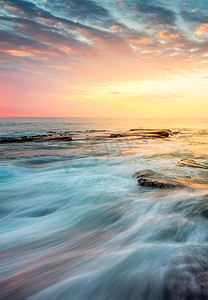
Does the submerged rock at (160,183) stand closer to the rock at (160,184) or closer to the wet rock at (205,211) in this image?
the rock at (160,184)

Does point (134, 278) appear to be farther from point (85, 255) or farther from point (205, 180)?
point (205, 180)

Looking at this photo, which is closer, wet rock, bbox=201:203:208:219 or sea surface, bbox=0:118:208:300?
sea surface, bbox=0:118:208:300

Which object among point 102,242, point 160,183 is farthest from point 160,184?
point 102,242

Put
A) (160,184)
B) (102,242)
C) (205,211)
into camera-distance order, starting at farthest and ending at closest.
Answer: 1. (160,184)
2. (205,211)
3. (102,242)

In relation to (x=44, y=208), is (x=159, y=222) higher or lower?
higher

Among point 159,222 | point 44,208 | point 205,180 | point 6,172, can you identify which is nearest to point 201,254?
point 159,222

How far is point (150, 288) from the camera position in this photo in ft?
7.02

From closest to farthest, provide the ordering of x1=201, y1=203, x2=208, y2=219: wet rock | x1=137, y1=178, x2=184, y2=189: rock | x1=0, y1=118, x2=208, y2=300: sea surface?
x1=0, y1=118, x2=208, y2=300: sea surface → x1=201, y1=203, x2=208, y2=219: wet rock → x1=137, y1=178, x2=184, y2=189: rock

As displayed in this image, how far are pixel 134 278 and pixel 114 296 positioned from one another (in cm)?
36

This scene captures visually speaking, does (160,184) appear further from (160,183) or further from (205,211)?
(205,211)

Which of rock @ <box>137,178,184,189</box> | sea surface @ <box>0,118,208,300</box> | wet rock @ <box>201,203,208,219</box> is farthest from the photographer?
rock @ <box>137,178,184,189</box>

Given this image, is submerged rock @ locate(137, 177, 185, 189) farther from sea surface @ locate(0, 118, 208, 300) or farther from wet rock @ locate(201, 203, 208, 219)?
wet rock @ locate(201, 203, 208, 219)

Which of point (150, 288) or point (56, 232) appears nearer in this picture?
point (150, 288)

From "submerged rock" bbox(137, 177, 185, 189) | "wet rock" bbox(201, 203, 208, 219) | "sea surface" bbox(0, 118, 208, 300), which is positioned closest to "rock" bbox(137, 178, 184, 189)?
"submerged rock" bbox(137, 177, 185, 189)
